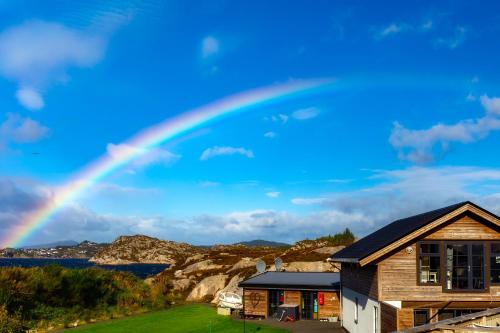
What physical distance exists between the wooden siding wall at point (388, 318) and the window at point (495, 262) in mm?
5945

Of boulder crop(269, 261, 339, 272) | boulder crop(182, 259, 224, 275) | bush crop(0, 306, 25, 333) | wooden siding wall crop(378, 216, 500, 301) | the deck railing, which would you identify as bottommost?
boulder crop(182, 259, 224, 275)

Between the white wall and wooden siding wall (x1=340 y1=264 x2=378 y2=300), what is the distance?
337 millimetres

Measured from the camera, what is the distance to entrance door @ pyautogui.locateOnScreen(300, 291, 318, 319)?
130 ft

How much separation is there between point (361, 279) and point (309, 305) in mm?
11467

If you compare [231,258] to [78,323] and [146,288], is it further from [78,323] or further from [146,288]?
[78,323]

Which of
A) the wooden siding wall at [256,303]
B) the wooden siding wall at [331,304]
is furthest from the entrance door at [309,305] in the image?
the wooden siding wall at [256,303]

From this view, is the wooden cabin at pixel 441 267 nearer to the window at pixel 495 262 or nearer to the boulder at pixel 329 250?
the window at pixel 495 262

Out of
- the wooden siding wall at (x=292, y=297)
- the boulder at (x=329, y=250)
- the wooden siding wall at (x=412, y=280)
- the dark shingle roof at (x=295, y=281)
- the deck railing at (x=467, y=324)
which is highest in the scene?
the wooden siding wall at (x=412, y=280)

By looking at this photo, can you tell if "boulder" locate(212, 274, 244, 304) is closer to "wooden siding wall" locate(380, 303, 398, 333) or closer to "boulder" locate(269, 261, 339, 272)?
"boulder" locate(269, 261, 339, 272)

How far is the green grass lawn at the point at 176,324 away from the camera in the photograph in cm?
3522

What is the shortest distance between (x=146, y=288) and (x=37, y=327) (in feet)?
51.6

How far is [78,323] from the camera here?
40.8m

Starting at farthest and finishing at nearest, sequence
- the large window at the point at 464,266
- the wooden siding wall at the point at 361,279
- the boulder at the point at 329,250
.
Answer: the boulder at the point at 329,250, the wooden siding wall at the point at 361,279, the large window at the point at 464,266

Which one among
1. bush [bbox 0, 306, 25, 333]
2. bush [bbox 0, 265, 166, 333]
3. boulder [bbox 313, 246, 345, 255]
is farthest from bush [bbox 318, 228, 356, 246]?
bush [bbox 0, 306, 25, 333]
